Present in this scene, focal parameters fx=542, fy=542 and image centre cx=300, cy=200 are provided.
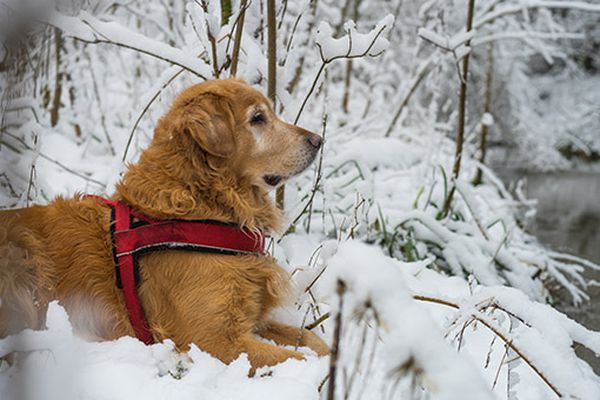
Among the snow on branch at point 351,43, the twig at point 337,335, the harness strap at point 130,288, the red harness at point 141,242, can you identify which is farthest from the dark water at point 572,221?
the twig at point 337,335

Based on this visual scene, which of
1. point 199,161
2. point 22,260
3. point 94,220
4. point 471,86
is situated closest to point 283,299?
point 199,161

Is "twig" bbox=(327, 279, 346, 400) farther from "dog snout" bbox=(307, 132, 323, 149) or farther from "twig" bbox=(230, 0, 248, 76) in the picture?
"twig" bbox=(230, 0, 248, 76)

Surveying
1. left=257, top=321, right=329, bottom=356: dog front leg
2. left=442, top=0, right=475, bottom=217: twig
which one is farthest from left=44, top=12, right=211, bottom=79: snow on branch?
left=442, top=0, right=475, bottom=217: twig

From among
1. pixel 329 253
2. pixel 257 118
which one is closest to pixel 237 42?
pixel 257 118

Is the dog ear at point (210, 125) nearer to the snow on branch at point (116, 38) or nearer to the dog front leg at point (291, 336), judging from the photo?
the snow on branch at point (116, 38)

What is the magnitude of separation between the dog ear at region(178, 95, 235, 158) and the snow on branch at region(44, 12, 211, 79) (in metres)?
0.49

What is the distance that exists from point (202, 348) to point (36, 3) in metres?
1.46

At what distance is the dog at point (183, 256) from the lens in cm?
204

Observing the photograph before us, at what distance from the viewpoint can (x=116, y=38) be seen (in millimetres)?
2715

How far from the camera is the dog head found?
232 centimetres

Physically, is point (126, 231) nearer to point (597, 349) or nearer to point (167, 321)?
point (167, 321)

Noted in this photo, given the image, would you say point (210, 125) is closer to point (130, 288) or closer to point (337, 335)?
point (130, 288)

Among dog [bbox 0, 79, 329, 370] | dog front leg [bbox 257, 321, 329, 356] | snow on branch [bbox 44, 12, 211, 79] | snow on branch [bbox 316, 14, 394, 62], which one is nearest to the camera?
dog [bbox 0, 79, 329, 370]

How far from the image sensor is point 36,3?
874 millimetres
